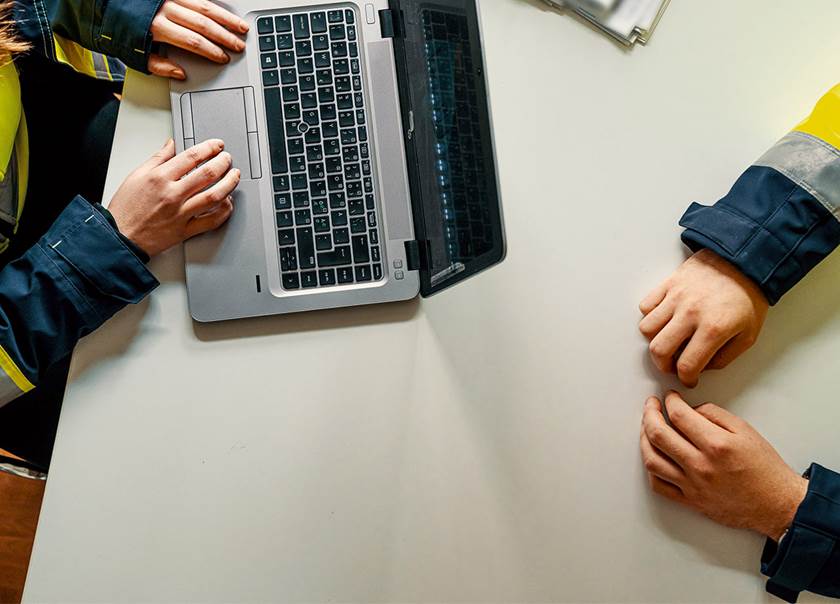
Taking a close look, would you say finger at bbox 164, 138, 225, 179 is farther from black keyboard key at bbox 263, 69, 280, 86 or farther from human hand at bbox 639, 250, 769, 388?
human hand at bbox 639, 250, 769, 388

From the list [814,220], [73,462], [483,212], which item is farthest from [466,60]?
[73,462]

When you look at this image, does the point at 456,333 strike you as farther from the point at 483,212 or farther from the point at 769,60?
the point at 769,60

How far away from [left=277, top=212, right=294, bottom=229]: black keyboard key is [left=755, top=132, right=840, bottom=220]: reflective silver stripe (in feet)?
1.78

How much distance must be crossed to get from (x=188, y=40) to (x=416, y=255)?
36 cm

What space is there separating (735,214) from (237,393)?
0.59 metres

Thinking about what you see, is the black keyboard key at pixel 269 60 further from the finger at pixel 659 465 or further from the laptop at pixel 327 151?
the finger at pixel 659 465

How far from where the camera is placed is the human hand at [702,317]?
77cm

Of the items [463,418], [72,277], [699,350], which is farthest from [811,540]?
[72,277]

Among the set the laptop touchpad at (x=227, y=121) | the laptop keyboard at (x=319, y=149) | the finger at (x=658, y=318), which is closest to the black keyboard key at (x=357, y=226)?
the laptop keyboard at (x=319, y=149)

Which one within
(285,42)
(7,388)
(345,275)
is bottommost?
(7,388)

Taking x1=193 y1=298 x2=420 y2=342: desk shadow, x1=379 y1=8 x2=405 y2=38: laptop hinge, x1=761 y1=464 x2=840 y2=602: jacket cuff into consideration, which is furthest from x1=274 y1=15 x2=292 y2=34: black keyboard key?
x1=761 y1=464 x2=840 y2=602: jacket cuff

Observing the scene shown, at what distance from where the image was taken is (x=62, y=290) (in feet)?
2.53

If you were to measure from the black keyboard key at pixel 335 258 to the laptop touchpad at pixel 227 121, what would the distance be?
13cm

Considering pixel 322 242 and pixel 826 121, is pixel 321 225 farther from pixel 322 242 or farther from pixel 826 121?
pixel 826 121
